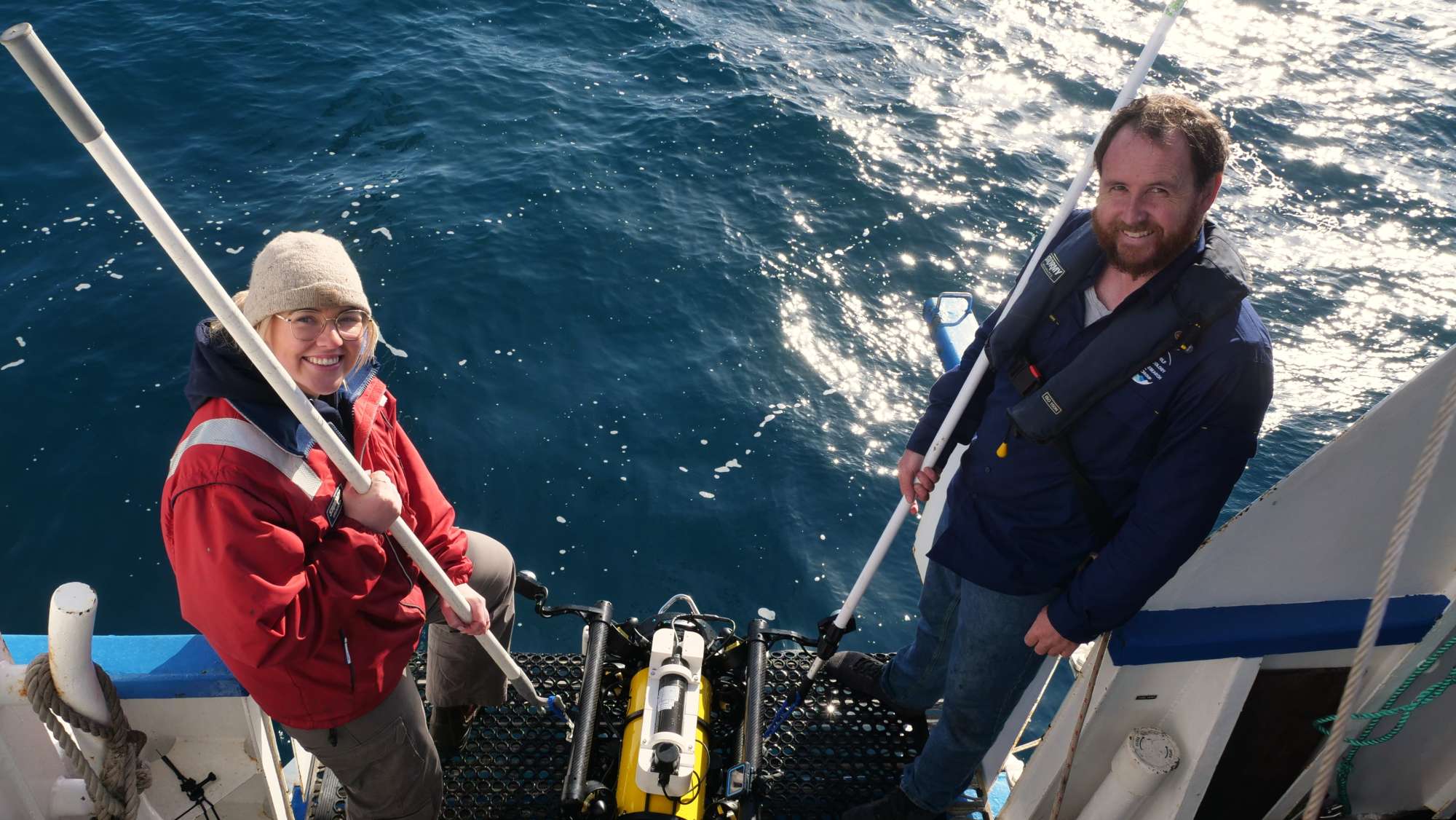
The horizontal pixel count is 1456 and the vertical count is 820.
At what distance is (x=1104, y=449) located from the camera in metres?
2.68

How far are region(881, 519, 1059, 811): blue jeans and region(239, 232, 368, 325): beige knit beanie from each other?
214 cm

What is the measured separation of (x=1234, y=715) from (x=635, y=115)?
28.9 feet

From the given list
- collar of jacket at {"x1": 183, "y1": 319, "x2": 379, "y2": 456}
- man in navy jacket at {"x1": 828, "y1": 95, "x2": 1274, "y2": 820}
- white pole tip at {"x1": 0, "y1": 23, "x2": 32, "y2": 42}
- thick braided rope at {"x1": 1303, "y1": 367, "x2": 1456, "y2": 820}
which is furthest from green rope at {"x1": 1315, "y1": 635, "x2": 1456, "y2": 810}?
white pole tip at {"x1": 0, "y1": 23, "x2": 32, "y2": 42}

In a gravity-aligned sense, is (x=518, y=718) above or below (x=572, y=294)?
below

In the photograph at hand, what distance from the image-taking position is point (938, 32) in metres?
12.3

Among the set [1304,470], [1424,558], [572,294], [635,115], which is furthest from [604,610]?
[635,115]

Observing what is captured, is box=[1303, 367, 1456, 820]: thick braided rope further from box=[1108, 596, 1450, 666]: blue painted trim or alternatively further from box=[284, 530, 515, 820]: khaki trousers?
box=[284, 530, 515, 820]: khaki trousers

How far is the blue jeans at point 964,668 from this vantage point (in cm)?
308

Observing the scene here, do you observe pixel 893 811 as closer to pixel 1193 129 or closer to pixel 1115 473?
pixel 1115 473

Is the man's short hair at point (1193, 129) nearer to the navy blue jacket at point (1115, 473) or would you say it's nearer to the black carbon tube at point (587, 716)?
the navy blue jacket at point (1115, 473)

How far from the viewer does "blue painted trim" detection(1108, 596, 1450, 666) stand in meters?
2.76

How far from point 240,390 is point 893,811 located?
2642 millimetres

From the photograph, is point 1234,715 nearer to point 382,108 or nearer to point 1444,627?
point 1444,627

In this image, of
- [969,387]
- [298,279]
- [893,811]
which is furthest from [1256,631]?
[298,279]
